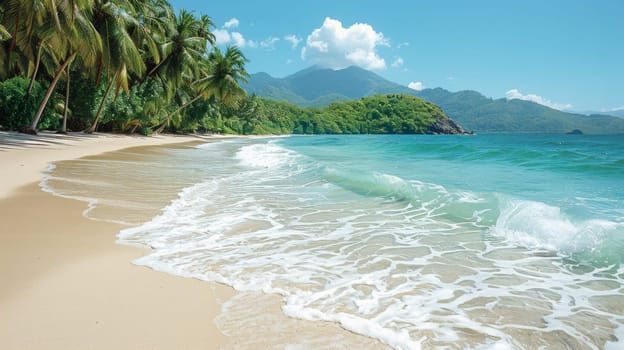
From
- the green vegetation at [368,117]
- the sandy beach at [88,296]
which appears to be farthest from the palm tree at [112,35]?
the green vegetation at [368,117]

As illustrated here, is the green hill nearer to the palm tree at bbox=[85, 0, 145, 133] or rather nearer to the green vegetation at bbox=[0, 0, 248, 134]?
the green vegetation at bbox=[0, 0, 248, 134]

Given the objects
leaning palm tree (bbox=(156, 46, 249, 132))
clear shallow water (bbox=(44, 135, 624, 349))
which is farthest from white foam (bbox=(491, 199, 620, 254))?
leaning palm tree (bbox=(156, 46, 249, 132))

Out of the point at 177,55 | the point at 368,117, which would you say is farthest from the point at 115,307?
the point at 368,117

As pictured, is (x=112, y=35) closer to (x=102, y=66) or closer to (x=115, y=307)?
(x=102, y=66)

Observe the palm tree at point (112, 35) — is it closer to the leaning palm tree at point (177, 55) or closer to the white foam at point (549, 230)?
the leaning palm tree at point (177, 55)

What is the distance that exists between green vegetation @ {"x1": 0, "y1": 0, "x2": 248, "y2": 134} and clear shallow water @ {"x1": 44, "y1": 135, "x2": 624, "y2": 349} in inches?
412

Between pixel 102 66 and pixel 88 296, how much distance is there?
22.6 m

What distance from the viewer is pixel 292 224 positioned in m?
5.43

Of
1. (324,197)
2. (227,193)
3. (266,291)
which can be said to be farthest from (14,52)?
(266,291)

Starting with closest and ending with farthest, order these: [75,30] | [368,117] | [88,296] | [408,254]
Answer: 1. [88,296]
2. [408,254]
3. [75,30]
4. [368,117]

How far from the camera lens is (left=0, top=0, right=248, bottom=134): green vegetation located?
15.3 metres

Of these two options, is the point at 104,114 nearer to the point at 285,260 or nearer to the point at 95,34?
the point at 95,34

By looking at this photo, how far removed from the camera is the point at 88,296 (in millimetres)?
2738

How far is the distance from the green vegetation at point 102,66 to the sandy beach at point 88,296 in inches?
447
